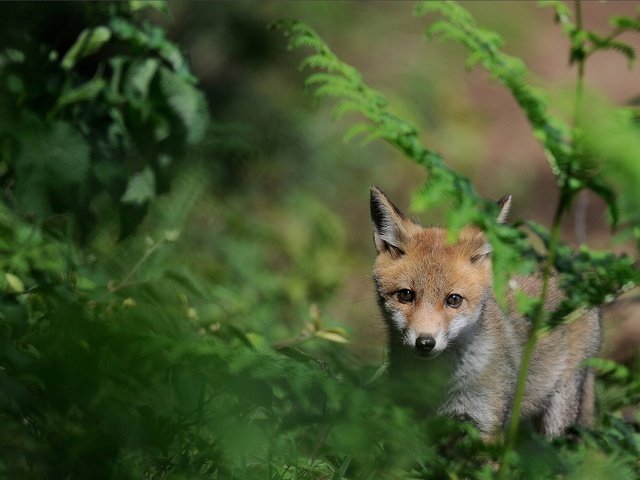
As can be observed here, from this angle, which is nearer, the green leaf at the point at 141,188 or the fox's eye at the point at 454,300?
the green leaf at the point at 141,188

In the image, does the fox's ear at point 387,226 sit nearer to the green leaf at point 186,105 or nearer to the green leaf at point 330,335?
the green leaf at point 330,335

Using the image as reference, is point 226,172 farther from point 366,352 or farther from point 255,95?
point 366,352

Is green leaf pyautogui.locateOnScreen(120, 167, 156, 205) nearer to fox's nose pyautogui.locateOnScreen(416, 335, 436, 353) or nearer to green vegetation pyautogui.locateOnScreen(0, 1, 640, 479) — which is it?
green vegetation pyautogui.locateOnScreen(0, 1, 640, 479)

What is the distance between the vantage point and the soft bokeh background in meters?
7.91

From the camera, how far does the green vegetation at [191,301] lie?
95.0 inches

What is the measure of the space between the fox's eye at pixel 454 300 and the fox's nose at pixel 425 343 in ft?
0.98

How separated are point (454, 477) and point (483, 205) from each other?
0.91m

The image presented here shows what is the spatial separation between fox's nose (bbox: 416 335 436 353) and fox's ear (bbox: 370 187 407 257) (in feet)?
1.96

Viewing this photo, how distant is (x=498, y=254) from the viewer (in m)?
2.59

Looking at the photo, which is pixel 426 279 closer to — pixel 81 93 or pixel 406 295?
pixel 406 295

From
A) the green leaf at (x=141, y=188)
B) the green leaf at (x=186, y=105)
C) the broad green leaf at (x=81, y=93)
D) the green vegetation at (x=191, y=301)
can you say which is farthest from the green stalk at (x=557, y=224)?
the broad green leaf at (x=81, y=93)

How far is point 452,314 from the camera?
4.89 metres

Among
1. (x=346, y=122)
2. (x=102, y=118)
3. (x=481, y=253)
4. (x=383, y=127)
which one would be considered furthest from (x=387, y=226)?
(x=346, y=122)

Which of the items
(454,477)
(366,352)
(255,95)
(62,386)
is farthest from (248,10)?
(62,386)
